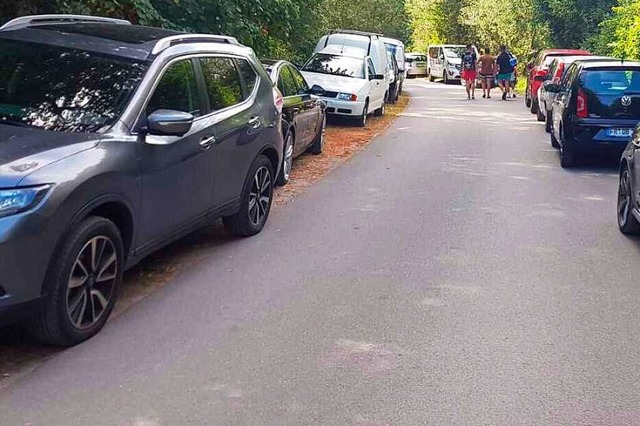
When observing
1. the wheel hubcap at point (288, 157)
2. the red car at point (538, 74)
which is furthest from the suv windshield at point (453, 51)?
the wheel hubcap at point (288, 157)

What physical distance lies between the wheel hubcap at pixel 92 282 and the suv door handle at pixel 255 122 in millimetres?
2585

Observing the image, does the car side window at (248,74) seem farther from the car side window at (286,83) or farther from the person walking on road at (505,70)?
the person walking on road at (505,70)

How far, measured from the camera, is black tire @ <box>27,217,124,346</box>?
4777mm

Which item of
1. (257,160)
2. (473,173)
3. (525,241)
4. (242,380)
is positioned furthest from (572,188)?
(242,380)

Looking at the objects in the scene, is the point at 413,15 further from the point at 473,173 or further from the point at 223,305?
the point at 223,305

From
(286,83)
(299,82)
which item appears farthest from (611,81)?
(286,83)

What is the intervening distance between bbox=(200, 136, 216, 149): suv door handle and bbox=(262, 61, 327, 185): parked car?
4.06 metres

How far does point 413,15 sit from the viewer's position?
2135 inches

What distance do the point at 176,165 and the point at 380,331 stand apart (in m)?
1.93

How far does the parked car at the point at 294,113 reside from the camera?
11.3 metres

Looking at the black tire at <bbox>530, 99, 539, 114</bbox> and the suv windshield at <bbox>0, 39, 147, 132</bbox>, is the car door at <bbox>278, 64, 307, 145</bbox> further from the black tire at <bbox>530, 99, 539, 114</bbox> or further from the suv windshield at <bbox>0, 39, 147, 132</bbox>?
the black tire at <bbox>530, 99, 539, 114</bbox>

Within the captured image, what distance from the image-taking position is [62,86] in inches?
233

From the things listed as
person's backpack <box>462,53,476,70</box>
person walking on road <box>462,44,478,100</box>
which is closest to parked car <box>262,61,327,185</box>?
person's backpack <box>462,53,476,70</box>

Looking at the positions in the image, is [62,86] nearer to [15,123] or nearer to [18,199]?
[15,123]
